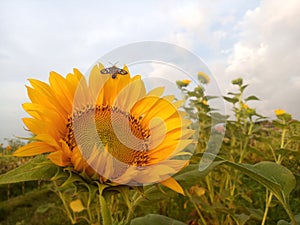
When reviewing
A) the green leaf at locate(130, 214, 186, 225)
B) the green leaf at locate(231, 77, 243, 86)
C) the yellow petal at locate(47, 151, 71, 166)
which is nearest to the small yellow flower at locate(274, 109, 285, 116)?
the green leaf at locate(231, 77, 243, 86)

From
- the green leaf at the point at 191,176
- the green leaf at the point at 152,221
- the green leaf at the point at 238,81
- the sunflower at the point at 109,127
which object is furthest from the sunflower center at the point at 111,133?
the green leaf at the point at 238,81

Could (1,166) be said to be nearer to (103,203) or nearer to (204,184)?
(204,184)

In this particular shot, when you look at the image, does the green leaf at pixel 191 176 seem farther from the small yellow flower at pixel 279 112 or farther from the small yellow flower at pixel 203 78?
the small yellow flower at pixel 279 112

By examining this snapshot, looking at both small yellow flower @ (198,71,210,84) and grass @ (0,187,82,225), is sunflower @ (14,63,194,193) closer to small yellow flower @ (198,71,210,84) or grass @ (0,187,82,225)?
small yellow flower @ (198,71,210,84)

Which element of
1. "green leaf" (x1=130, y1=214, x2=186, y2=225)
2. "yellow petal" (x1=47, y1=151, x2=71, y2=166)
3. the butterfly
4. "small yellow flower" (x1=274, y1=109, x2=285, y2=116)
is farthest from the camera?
"small yellow flower" (x1=274, y1=109, x2=285, y2=116)

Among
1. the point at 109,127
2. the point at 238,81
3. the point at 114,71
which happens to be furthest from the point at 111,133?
the point at 238,81

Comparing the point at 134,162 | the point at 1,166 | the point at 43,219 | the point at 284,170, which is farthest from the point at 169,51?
the point at 1,166
